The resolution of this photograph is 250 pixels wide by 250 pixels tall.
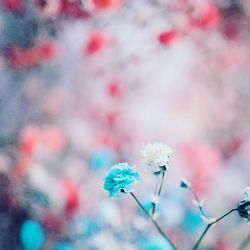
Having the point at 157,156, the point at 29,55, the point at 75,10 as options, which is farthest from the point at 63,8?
the point at 157,156

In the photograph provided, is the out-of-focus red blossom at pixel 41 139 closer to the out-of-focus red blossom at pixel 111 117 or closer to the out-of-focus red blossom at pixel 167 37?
the out-of-focus red blossom at pixel 111 117

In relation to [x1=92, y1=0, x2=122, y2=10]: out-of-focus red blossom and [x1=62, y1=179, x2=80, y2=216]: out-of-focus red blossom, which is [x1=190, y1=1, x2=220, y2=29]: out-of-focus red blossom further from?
[x1=62, y1=179, x2=80, y2=216]: out-of-focus red blossom

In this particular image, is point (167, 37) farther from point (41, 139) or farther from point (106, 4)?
point (41, 139)

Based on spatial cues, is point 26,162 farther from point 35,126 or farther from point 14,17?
point 14,17

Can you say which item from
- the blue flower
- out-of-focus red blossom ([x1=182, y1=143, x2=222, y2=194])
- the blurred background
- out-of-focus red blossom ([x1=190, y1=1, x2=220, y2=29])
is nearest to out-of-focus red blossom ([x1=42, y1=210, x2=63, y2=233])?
the blurred background

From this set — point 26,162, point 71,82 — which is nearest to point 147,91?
point 71,82

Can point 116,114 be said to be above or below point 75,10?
below
